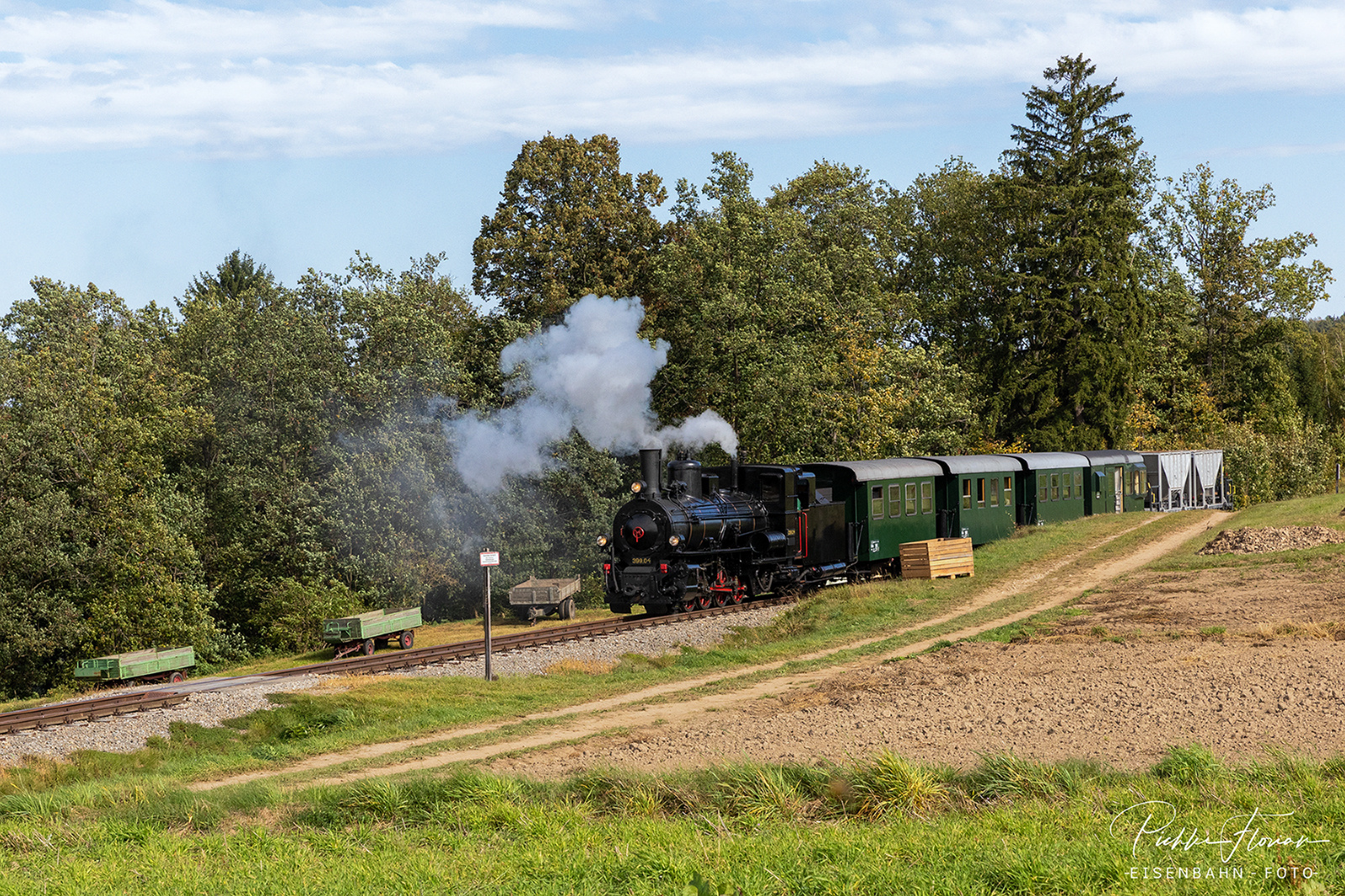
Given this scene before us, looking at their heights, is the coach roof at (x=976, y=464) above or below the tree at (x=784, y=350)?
below

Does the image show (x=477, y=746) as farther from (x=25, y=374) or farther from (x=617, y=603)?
(x=25, y=374)

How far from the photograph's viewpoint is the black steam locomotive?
26.1m

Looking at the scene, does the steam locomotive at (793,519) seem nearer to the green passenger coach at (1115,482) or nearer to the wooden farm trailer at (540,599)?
the green passenger coach at (1115,482)

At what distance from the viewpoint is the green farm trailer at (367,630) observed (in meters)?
29.2

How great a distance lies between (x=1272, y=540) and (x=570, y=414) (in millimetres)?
20087

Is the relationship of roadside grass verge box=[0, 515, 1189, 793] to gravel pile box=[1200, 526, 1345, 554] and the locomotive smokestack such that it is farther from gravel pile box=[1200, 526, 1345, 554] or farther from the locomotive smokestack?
gravel pile box=[1200, 526, 1345, 554]

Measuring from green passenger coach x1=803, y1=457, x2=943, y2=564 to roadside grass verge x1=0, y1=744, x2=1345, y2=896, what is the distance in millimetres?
19447

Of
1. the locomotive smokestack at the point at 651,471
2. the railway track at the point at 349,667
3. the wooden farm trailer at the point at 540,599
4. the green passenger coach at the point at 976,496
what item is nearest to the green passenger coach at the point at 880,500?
the green passenger coach at the point at 976,496

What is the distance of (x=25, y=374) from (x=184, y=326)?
500 inches

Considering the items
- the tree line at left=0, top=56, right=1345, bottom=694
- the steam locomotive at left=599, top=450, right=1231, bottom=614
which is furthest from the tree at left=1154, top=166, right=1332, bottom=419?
the steam locomotive at left=599, top=450, right=1231, bottom=614

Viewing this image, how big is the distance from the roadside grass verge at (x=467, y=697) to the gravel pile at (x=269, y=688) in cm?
65

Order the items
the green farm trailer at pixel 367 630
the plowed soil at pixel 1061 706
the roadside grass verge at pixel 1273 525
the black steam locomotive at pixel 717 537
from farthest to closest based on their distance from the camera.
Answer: the green farm trailer at pixel 367 630
the roadside grass verge at pixel 1273 525
the black steam locomotive at pixel 717 537
the plowed soil at pixel 1061 706

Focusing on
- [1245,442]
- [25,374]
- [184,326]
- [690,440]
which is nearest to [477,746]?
[690,440]

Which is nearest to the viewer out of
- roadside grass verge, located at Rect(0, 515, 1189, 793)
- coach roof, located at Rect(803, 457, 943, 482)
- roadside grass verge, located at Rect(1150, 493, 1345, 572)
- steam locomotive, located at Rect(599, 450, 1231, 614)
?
roadside grass verge, located at Rect(0, 515, 1189, 793)
